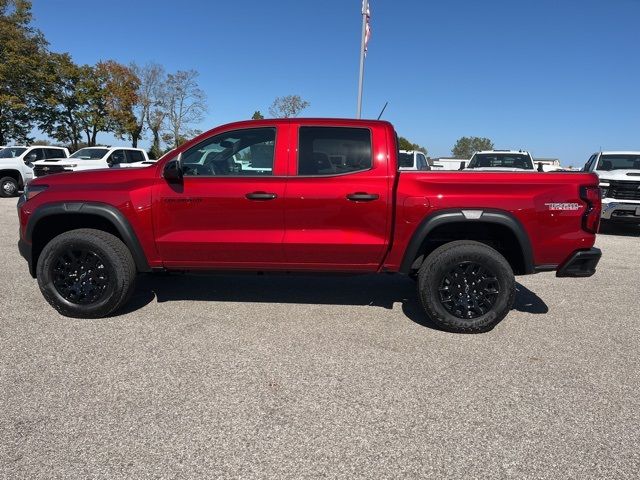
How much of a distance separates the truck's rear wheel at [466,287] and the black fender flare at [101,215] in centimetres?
255

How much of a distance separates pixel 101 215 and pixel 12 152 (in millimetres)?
15710

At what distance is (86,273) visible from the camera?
4.05 meters

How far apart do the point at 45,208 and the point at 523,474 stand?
163 inches

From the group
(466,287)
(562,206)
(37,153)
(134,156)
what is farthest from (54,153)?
(562,206)

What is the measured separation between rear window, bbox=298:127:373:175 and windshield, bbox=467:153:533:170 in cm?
982

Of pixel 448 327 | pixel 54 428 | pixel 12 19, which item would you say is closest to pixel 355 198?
pixel 448 327

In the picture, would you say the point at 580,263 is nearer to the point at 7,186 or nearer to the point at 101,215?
the point at 101,215

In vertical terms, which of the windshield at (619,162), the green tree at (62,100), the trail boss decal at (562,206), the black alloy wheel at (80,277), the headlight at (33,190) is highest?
the green tree at (62,100)

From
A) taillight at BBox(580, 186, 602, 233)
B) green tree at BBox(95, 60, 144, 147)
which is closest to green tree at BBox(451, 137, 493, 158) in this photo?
green tree at BBox(95, 60, 144, 147)

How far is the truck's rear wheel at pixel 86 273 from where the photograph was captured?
156 inches

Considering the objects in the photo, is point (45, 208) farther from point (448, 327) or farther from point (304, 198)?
point (448, 327)

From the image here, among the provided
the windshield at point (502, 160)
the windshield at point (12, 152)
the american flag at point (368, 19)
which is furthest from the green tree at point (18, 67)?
the windshield at point (502, 160)

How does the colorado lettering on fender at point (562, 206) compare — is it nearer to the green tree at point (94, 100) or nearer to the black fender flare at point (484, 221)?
the black fender flare at point (484, 221)

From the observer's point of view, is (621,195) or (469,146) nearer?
(621,195)
